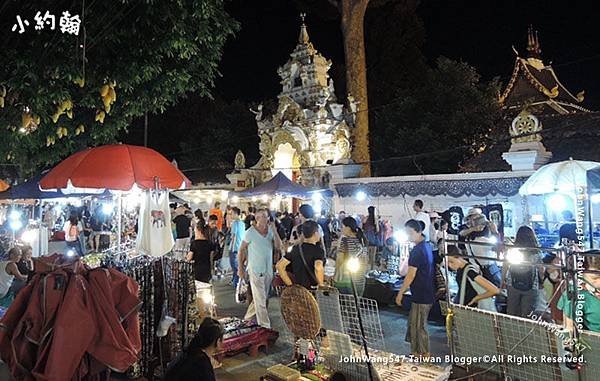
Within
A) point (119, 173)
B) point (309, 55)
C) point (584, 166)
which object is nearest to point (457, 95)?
point (309, 55)

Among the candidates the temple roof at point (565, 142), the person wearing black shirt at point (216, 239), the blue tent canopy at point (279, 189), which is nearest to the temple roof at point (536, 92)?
the temple roof at point (565, 142)

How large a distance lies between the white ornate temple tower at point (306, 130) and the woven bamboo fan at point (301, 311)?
1309 centimetres

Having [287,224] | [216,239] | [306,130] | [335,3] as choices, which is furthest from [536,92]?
[216,239]

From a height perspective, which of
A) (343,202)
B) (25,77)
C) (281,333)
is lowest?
(281,333)

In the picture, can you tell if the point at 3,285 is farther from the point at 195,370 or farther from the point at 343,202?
the point at 343,202

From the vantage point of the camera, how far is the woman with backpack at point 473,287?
4.71m

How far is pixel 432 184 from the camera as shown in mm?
13531

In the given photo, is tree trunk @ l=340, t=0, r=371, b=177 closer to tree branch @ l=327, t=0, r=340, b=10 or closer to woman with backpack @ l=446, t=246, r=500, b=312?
tree branch @ l=327, t=0, r=340, b=10

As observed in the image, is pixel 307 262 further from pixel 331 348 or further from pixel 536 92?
pixel 536 92

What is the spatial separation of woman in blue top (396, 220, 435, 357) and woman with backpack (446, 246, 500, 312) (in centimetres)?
31

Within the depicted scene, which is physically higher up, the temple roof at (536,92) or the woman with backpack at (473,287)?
the temple roof at (536,92)

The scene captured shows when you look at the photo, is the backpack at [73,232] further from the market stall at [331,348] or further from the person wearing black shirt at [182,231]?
the market stall at [331,348]

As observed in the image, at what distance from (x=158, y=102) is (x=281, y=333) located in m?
4.40

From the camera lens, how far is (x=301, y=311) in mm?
4184
